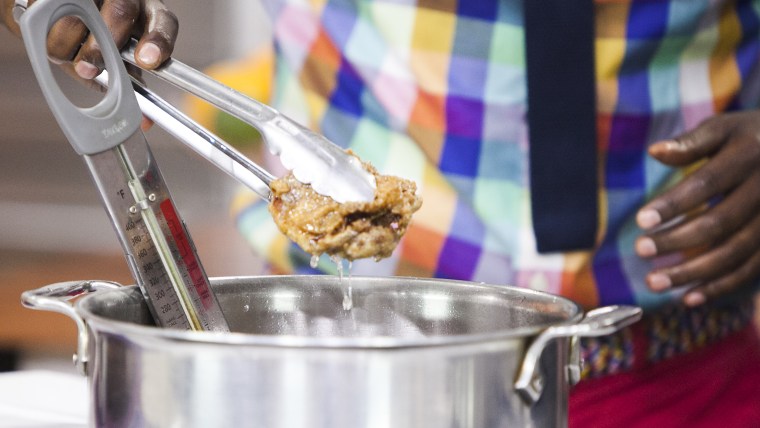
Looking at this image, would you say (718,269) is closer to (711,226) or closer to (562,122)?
(711,226)

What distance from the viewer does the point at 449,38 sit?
0.94 meters

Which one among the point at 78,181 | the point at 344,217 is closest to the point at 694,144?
the point at 344,217

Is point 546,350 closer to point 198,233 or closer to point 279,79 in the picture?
point 279,79

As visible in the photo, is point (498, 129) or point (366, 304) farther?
point (498, 129)

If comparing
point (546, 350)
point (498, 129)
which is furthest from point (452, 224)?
point (546, 350)

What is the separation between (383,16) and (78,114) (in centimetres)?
47

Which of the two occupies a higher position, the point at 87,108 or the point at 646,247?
the point at 87,108

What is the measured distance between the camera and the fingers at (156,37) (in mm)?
641

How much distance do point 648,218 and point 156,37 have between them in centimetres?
48

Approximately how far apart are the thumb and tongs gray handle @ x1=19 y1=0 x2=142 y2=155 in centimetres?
52

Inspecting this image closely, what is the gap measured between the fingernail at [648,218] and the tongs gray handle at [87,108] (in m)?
0.51

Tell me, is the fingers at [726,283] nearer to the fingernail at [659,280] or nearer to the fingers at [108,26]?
the fingernail at [659,280]

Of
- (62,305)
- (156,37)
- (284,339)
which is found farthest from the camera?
(156,37)

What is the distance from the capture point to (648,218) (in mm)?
896
